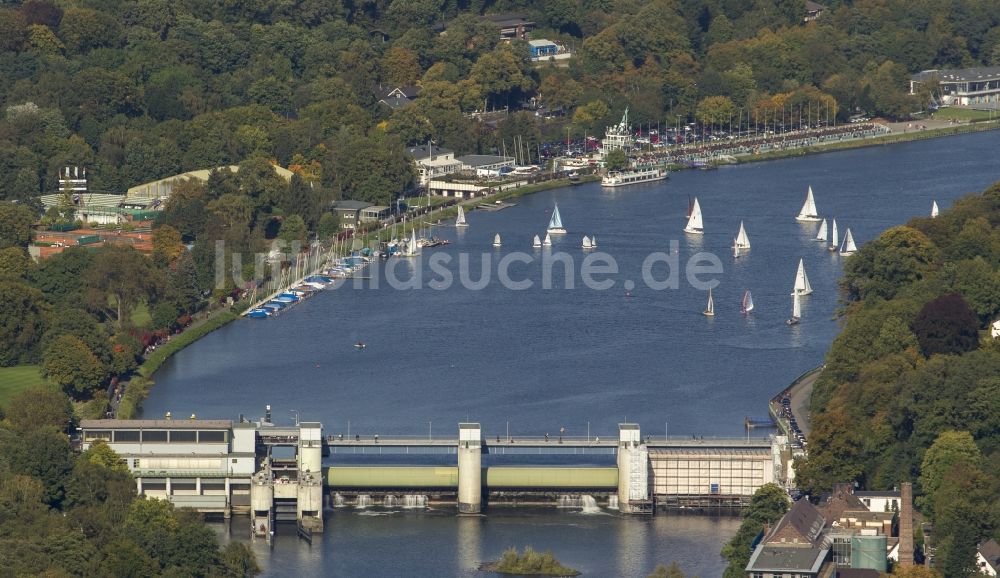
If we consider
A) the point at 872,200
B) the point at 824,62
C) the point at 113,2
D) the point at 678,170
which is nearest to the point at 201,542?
the point at 872,200

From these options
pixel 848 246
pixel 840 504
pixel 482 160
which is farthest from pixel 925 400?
pixel 482 160

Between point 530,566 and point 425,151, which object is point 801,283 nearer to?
point 530,566

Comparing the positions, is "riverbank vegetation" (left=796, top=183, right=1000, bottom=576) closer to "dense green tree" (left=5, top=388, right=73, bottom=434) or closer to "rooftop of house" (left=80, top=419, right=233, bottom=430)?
"rooftop of house" (left=80, top=419, right=233, bottom=430)

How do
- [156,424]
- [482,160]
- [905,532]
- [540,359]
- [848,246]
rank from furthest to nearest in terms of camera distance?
[482,160] < [848,246] < [540,359] < [156,424] < [905,532]

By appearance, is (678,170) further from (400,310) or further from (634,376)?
(634,376)

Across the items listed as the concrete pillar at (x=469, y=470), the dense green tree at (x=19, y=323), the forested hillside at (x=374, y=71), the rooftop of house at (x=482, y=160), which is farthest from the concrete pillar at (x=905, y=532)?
the rooftop of house at (x=482, y=160)

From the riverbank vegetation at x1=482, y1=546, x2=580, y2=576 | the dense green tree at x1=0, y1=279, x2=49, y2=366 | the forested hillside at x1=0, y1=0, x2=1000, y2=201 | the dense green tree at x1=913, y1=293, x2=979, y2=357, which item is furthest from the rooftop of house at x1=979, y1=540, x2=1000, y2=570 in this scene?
the forested hillside at x1=0, y1=0, x2=1000, y2=201
